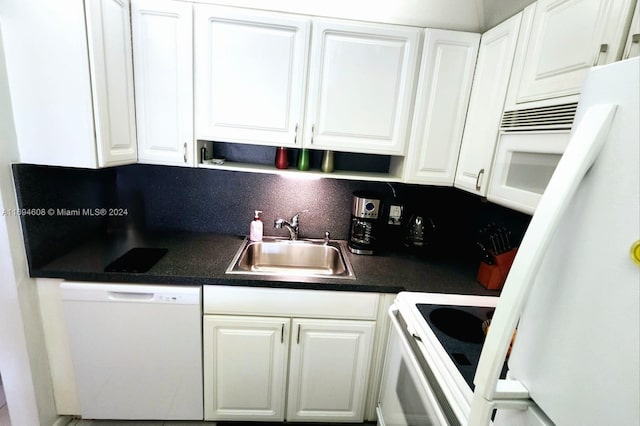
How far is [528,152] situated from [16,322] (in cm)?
229

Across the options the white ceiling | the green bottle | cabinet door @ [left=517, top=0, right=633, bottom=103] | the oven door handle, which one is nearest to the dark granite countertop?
the oven door handle

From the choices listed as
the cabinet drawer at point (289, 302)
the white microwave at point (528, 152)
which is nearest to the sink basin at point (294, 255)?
the cabinet drawer at point (289, 302)

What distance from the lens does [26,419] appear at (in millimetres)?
1394

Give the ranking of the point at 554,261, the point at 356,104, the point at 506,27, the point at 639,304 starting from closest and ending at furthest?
the point at 639,304, the point at 554,261, the point at 506,27, the point at 356,104

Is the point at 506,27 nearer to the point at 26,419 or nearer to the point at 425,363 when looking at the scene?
the point at 425,363

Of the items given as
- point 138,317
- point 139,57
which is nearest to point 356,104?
point 139,57

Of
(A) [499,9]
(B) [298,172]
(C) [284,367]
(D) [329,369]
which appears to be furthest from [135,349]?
(A) [499,9]

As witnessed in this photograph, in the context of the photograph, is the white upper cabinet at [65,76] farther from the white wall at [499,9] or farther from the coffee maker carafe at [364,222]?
the white wall at [499,9]

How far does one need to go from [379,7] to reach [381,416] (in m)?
2.04

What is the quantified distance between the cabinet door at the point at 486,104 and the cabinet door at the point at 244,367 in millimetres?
1206

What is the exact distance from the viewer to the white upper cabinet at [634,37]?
791 millimetres

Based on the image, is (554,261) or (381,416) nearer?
(554,261)

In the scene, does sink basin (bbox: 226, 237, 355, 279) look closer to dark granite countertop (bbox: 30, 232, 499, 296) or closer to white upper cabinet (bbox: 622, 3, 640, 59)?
dark granite countertop (bbox: 30, 232, 499, 296)

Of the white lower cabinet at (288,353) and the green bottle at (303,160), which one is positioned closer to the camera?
the white lower cabinet at (288,353)
